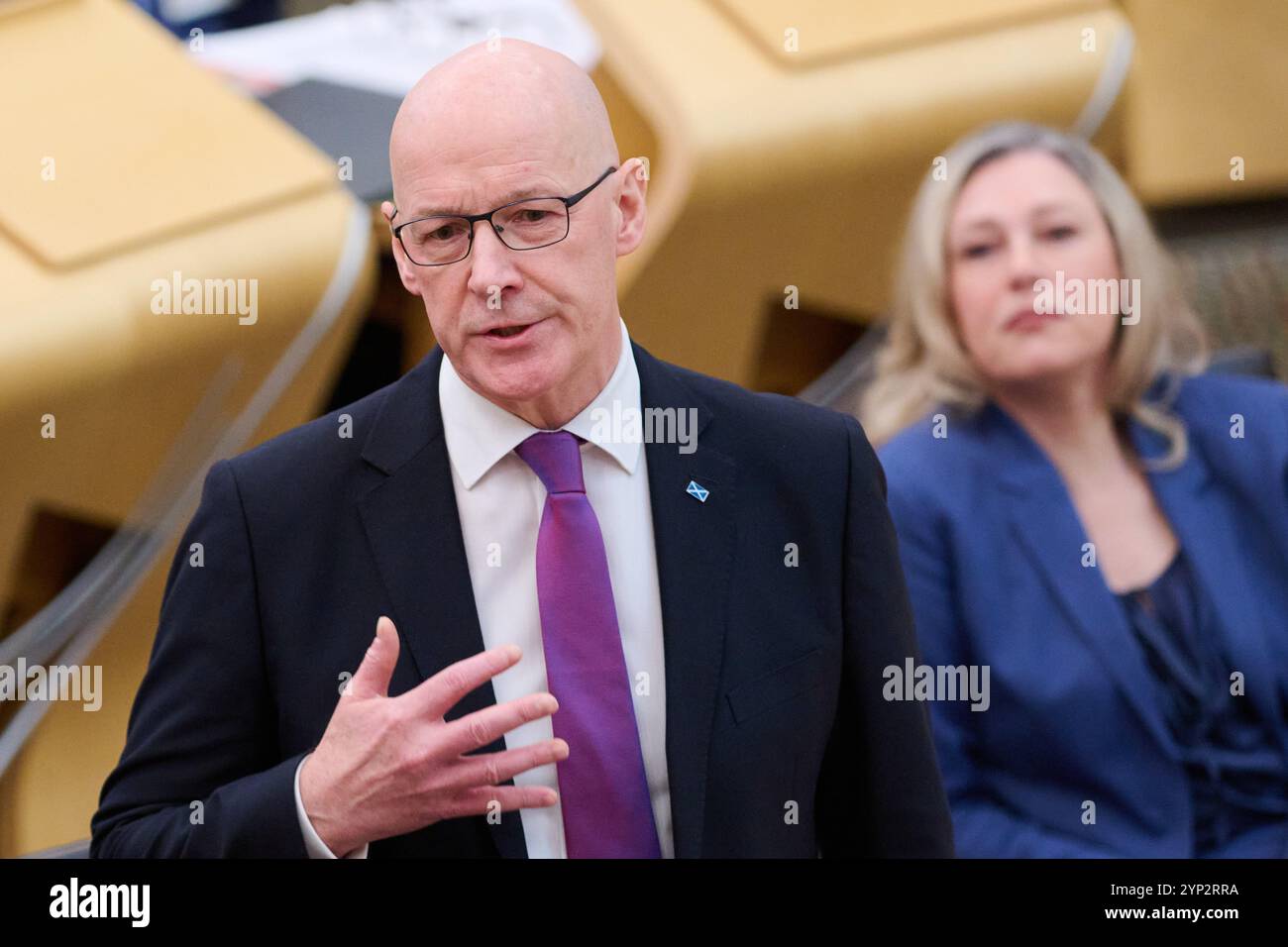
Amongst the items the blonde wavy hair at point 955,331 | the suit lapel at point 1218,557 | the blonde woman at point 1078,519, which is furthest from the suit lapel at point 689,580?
the suit lapel at point 1218,557

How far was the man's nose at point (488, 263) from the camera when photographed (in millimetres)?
1353

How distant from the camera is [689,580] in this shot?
1.42 m

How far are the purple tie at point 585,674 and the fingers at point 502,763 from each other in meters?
0.12

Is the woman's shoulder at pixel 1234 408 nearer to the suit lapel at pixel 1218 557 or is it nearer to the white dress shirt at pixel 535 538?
the suit lapel at pixel 1218 557

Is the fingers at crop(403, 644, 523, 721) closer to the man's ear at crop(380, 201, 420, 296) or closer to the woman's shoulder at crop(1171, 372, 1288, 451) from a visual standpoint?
the man's ear at crop(380, 201, 420, 296)

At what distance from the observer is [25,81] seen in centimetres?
244

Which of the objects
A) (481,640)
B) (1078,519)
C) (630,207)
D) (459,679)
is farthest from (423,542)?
(1078,519)

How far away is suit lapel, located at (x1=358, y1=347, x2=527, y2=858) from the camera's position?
4.52 ft

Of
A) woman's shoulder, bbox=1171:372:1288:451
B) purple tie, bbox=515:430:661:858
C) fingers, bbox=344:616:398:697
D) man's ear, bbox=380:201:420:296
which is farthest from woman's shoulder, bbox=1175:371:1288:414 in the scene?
fingers, bbox=344:616:398:697

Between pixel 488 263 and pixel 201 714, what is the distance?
45cm

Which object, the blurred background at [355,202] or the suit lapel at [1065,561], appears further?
the blurred background at [355,202]

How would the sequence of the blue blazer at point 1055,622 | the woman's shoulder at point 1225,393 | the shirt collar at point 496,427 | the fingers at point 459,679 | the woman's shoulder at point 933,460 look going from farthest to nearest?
the woman's shoulder at point 1225,393 < the woman's shoulder at point 933,460 < the blue blazer at point 1055,622 < the shirt collar at point 496,427 < the fingers at point 459,679
